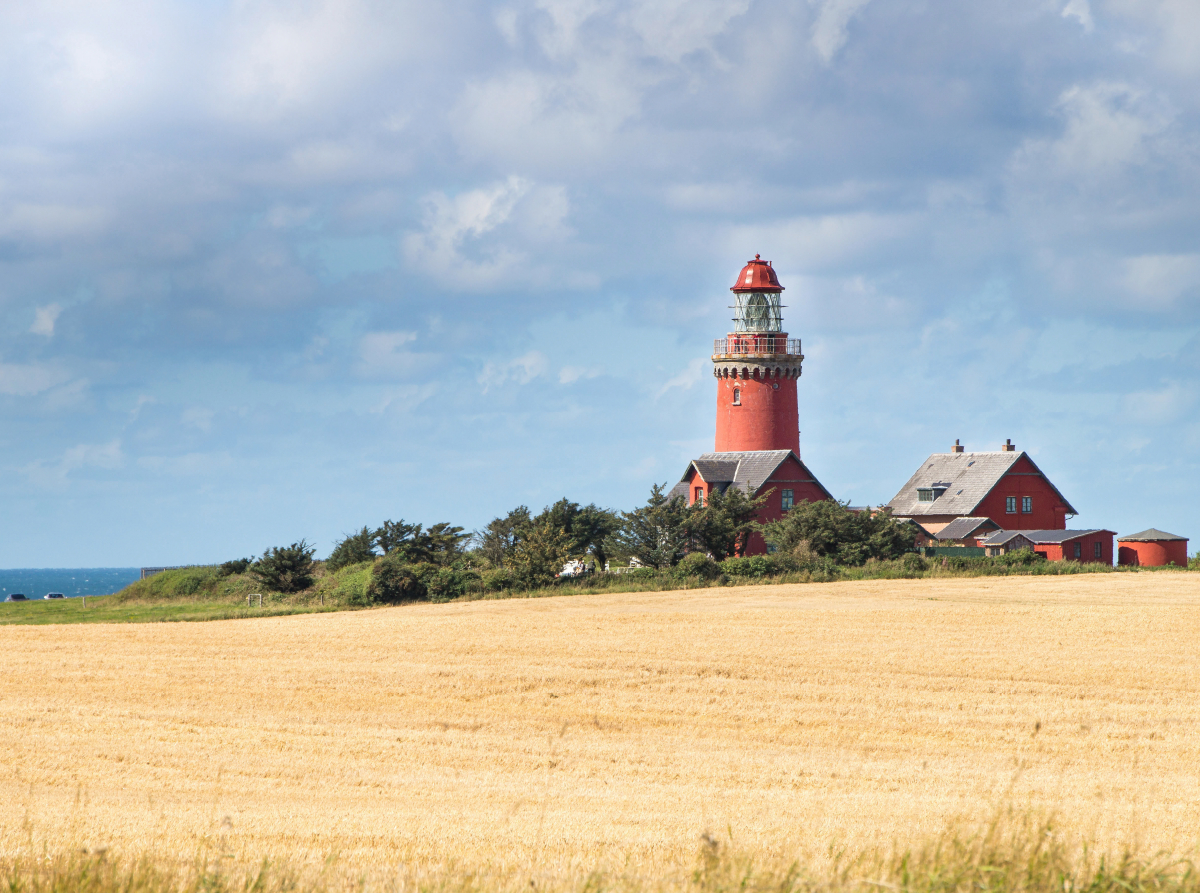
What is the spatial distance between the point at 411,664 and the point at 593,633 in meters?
6.34

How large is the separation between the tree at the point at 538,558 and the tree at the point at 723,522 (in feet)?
21.3

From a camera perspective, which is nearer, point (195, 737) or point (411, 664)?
point (195, 737)

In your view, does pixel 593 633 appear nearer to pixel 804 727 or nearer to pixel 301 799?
pixel 804 727

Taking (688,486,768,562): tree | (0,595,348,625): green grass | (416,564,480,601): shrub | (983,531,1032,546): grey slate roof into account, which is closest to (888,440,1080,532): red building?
(983,531,1032,546): grey slate roof

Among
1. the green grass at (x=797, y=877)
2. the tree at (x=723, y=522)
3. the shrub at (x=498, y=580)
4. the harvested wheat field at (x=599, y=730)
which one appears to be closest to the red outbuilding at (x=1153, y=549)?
the tree at (x=723, y=522)

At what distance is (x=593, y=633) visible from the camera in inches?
1313

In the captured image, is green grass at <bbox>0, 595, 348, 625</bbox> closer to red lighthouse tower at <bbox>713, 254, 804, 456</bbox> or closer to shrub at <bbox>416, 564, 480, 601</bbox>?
shrub at <bbox>416, 564, 480, 601</bbox>

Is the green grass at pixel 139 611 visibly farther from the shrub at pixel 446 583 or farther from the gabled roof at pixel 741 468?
the gabled roof at pixel 741 468

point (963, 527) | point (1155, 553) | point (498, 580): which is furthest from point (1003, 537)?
point (498, 580)

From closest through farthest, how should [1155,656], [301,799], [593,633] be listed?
[301,799] < [1155,656] < [593,633]

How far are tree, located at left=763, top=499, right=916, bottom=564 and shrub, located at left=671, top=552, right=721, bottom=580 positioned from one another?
14.9 feet

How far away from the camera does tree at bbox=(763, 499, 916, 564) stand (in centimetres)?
5222

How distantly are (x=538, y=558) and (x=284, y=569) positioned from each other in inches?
400

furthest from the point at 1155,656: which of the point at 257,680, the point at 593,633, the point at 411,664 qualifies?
the point at 257,680
